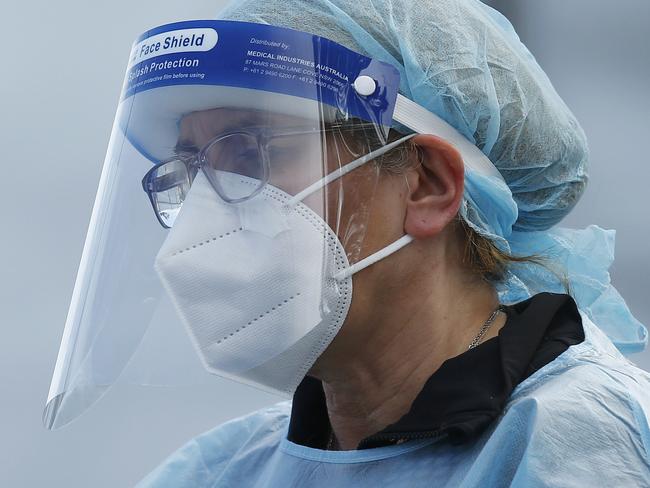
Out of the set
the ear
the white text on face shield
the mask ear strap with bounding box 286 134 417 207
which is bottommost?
the ear

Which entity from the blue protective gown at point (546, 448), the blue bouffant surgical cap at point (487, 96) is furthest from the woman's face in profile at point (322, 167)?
the blue protective gown at point (546, 448)

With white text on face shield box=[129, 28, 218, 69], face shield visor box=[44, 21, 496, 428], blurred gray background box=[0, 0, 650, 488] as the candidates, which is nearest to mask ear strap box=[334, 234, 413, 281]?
face shield visor box=[44, 21, 496, 428]

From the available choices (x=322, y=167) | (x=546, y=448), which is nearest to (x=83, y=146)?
(x=322, y=167)

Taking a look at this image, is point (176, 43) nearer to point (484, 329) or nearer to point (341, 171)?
point (341, 171)

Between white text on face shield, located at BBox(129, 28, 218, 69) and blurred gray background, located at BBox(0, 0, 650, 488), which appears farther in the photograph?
blurred gray background, located at BBox(0, 0, 650, 488)

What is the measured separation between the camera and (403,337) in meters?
1.42

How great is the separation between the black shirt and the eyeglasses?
14.0 inches

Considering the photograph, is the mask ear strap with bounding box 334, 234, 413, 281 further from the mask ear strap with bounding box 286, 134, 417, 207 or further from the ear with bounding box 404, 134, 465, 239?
the mask ear strap with bounding box 286, 134, 417, 207

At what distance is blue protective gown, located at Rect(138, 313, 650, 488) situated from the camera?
114cm

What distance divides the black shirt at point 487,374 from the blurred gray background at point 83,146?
718 millimetres

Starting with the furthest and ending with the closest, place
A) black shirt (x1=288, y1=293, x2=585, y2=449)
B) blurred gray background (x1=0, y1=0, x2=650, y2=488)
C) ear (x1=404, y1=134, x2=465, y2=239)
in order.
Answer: blurred gray background (x1=0, y1=0, x2=650, y2=488)
ear (x1=404, y1=134, x2=465, y2=239)
black shirt (x1=288, y1=293, x2=585, y2=449)

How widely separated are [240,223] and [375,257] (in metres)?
0.20

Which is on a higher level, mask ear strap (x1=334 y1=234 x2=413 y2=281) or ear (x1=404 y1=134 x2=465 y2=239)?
ear (x1=404 y1=134 x2=465 y2=239)

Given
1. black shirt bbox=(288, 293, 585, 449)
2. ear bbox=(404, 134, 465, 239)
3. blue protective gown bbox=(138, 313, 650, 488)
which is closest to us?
blue protective gown bbox=(138, 313, 650, 488)
